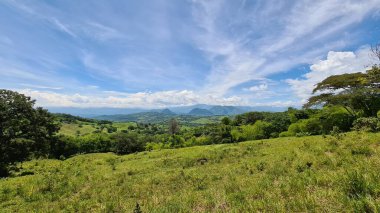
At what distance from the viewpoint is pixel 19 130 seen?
96.4 feet

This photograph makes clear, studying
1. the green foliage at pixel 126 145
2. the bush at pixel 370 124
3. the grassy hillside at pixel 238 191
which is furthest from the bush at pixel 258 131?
the grassy hillside at pixel 238 191

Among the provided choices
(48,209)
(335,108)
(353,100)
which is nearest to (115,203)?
(48,209)

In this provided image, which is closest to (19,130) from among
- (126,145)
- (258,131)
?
(126,145)

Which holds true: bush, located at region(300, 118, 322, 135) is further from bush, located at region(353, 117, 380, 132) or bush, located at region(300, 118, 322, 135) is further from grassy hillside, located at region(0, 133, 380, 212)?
grassy hillside, located at region(0, 133, 380, 212)

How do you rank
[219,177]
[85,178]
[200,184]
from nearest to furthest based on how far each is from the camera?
[200,184] → [219,177] → [85,178]

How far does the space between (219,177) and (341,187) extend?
890 centimetres

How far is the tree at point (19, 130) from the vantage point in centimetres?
2808

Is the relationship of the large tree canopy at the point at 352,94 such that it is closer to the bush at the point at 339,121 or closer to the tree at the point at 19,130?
the bush at the point at 339,121

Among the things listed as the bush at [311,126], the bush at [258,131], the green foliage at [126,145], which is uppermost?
the bush at [311,126]

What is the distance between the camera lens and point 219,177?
49.0 feet

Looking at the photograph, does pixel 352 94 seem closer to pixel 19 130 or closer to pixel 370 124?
pixel 370 124

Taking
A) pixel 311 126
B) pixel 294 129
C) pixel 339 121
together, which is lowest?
pixel 294 129

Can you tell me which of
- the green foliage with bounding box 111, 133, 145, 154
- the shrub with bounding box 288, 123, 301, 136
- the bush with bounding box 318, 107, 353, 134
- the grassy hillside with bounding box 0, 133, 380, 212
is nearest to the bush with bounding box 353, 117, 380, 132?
the grassy hillside with bounding box 0, 133, 380, 212

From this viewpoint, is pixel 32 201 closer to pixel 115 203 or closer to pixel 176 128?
pixel 115 203
